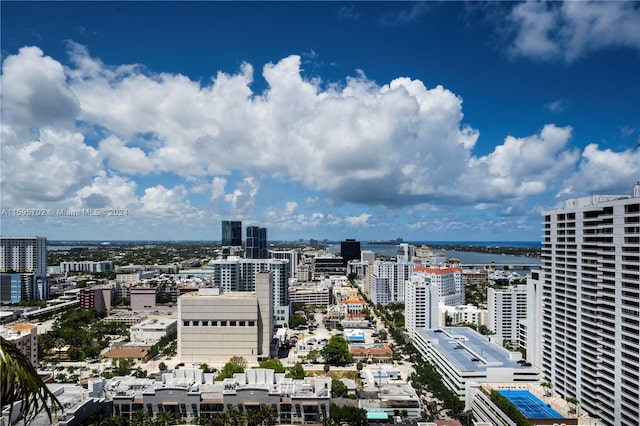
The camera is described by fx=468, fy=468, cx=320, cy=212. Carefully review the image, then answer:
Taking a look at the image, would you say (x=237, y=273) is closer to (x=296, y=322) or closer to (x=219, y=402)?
(x=296, y=322)

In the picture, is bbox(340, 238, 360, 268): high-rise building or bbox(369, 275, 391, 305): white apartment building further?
bbox(340, 238, 360, 268): high-rise building

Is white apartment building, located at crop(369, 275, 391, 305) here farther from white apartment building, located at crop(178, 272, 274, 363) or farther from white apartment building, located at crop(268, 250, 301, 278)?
white apartment building, located at crop(178, 272, 274, 363)

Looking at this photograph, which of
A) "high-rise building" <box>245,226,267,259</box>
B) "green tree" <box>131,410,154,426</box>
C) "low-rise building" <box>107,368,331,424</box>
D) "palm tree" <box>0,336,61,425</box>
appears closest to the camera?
"palm tree" <box>0,336,61,425</box>

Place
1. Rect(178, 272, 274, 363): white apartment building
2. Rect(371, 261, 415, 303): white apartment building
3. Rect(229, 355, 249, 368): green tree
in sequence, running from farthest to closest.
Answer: Rect(371, 261, 415, 303): white apartment building, Rect(178, 272, 274, 363): white apartment building, Rect(229, 355, 249, 368): green tree

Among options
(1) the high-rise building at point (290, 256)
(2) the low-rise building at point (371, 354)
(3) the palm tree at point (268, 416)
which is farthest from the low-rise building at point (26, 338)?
(1) the high-rise building at point (290, 256)

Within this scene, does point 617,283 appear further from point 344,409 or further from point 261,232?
point 261,232

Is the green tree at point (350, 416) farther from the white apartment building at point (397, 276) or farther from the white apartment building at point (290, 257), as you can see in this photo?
the white apartment building at point (290, 257)

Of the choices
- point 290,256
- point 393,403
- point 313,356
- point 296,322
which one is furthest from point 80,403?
point 290,256

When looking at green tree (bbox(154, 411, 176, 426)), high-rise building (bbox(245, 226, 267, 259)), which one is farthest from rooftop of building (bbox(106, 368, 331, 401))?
high-rise building (bbox(245, 226, 267, 259))
